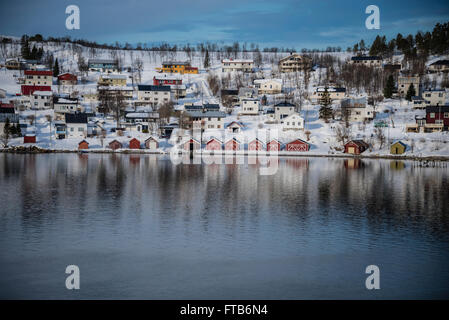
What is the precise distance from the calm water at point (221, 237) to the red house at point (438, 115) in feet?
89.8

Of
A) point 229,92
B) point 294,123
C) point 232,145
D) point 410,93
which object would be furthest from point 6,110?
point 410,93

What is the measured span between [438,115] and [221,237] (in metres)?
48.4

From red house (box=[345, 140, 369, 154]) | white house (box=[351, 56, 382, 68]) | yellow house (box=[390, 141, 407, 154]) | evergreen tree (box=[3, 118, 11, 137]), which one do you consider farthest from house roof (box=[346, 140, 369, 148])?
white house (box=[351, 56, 382, 68])

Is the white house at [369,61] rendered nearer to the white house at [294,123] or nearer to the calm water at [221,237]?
the white house at [294,123]

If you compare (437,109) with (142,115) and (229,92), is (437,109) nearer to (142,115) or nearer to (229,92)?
(229,92)

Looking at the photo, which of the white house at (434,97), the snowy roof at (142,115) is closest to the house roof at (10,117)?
the snowy roof at (142,115)

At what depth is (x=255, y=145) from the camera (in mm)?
52906

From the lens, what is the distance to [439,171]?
39000mm

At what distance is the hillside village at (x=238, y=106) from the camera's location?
175 ft

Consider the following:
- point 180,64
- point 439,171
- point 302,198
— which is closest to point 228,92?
point 180,64

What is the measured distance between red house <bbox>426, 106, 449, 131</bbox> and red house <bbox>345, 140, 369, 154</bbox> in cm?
1043

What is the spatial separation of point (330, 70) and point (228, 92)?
82.4 feet

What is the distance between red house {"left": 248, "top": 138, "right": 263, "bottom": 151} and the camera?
52875 millimetres

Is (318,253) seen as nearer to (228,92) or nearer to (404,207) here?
(404,207)
